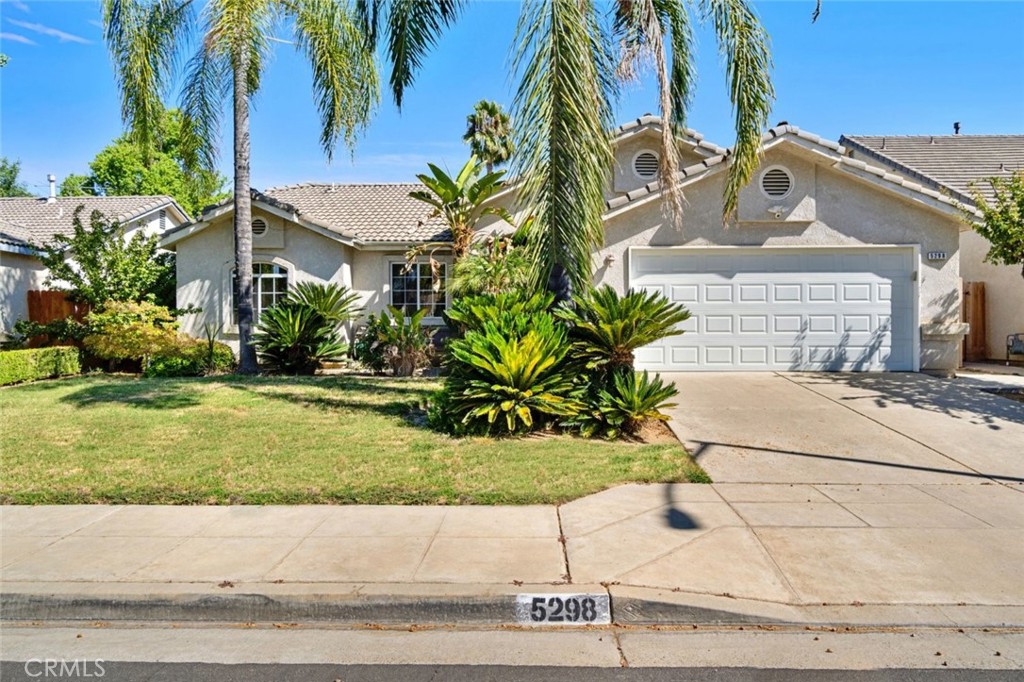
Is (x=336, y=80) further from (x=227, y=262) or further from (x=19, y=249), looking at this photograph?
(x=19, y=249)

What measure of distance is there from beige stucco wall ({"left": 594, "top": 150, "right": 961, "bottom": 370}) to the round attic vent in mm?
158

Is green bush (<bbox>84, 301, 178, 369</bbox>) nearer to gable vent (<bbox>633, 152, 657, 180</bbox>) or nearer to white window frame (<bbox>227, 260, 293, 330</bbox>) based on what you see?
white window frame (<bbox>227, 260, 293, 330</bbox>)

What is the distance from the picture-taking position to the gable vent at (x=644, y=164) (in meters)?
17.3

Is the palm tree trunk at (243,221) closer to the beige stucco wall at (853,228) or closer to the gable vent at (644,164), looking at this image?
the beige stucco wall at (853,228)

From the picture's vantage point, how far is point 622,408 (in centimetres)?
857

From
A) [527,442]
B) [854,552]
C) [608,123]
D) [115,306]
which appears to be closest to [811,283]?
[608,123]

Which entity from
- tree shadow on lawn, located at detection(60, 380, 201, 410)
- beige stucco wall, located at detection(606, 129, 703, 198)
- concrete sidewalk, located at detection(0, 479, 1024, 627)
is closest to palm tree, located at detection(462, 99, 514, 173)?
beige stucco wall, located at detection(606, 129, 703, 198)

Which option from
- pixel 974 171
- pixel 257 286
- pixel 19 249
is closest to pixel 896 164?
pixel 974 171

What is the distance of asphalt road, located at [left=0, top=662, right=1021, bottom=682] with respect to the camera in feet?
12.0

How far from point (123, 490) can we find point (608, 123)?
6.90 m

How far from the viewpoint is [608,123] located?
28.0 ft

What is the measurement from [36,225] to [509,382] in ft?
79.4

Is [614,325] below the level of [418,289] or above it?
below

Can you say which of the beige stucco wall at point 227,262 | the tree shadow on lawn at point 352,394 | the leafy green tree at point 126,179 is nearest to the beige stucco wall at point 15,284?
the beige stucco wall at point 227,262
